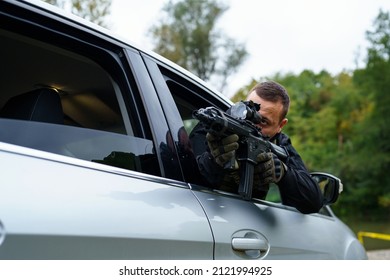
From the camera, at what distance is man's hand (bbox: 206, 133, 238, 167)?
1.71 m

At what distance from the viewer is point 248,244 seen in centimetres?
182

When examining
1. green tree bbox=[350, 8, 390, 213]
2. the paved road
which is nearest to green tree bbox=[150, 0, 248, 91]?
green tree bbox=[350, 8, 390, 213]

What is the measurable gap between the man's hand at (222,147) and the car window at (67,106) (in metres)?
0.22

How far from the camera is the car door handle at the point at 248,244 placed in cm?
178

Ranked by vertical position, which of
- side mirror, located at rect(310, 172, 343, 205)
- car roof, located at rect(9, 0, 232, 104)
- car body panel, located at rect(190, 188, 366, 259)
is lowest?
car body panel, located at rect(190, 188, 366, 259)

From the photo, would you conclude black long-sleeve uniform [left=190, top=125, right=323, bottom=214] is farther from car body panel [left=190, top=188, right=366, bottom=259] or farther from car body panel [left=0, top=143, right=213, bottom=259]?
car body panel [left=0, top=143, right=213, bottom=259]

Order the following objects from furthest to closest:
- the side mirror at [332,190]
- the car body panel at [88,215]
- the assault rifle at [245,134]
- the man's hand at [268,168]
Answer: the side mirror at [332,190] < the man's hand at [268,168] < the assault rifle at [245,134] < the car body panel at [88,215]

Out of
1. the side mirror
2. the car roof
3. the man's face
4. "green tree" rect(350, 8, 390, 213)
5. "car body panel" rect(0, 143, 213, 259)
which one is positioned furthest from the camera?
"green tree" rect(350, 8, 390, 213)

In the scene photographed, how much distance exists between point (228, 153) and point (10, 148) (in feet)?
2.56

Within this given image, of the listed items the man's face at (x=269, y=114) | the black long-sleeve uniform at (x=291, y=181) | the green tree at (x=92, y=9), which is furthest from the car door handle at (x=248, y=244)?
the green tree at (x=92, y=9)

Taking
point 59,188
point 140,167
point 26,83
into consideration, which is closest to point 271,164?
point 140,167

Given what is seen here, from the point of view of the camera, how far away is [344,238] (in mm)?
2764

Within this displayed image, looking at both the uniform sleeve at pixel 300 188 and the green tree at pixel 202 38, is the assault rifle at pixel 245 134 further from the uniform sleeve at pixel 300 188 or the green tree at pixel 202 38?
the green tree at pixel 202 38

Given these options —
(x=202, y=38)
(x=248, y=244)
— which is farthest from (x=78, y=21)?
(x=202, y=38)
